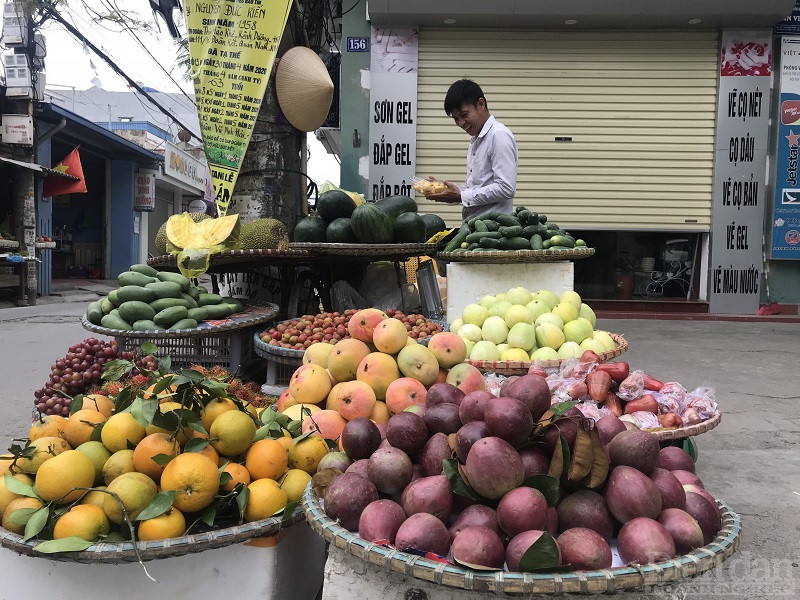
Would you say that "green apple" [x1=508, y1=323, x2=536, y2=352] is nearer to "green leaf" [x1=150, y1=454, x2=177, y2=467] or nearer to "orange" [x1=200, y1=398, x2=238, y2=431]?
"orange" [x1=200, y1=398, x2=238, y2=431]

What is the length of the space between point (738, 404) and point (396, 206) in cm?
292

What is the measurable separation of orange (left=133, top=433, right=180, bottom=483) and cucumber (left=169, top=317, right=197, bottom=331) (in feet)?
6.23

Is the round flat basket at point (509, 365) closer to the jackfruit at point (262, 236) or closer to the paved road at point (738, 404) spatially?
the paved road at point (738, 404)

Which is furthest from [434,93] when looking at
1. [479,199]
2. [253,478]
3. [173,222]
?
[253,478]

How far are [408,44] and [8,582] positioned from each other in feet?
28.2

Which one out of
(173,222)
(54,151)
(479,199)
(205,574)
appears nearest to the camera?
(205,574)

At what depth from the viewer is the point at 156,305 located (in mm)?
3863

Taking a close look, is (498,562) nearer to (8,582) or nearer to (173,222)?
(8,582)

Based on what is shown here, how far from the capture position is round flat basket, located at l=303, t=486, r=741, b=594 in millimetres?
1216

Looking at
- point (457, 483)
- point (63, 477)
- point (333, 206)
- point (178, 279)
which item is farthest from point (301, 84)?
point (457, 483)

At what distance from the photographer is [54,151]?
17.3 meters

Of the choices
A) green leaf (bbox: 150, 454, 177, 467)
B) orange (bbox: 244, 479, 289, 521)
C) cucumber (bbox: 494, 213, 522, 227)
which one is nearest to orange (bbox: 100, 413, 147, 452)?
green leaf (bbox: 150, 454, 177, 467)

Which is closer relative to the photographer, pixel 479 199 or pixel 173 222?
pixel 173 222

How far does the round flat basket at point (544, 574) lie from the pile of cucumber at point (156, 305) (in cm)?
268
